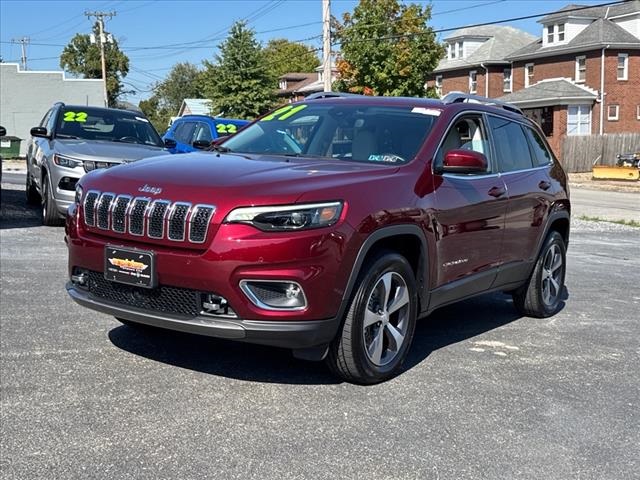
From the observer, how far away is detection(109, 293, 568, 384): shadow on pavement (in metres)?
4.91

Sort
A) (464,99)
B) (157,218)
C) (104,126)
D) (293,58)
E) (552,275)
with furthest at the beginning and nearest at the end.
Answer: (293,58)
(104,126)
(552,275)
(464,99)
(157,218)

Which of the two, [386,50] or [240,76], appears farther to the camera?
[240,76]

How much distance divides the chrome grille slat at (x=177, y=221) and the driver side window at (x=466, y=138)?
183cm

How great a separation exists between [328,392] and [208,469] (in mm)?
1251

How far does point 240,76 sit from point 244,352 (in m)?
49.5

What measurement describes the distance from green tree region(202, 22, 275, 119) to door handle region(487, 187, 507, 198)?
48.1 meters

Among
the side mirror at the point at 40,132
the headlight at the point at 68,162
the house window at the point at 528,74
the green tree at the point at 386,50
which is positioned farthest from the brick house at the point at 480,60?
the headlight at the point at 68,162

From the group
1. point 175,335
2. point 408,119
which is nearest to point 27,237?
point 175,335

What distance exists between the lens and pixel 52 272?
7953mm

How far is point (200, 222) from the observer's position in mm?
4199

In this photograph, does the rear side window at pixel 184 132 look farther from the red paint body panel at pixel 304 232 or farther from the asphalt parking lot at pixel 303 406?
the red paint body panel at pixel 304 232

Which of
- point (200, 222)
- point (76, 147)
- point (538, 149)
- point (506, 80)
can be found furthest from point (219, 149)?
point (506, 80)

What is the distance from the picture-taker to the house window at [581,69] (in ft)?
152

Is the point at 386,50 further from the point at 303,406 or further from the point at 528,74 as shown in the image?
the point at 303,406
